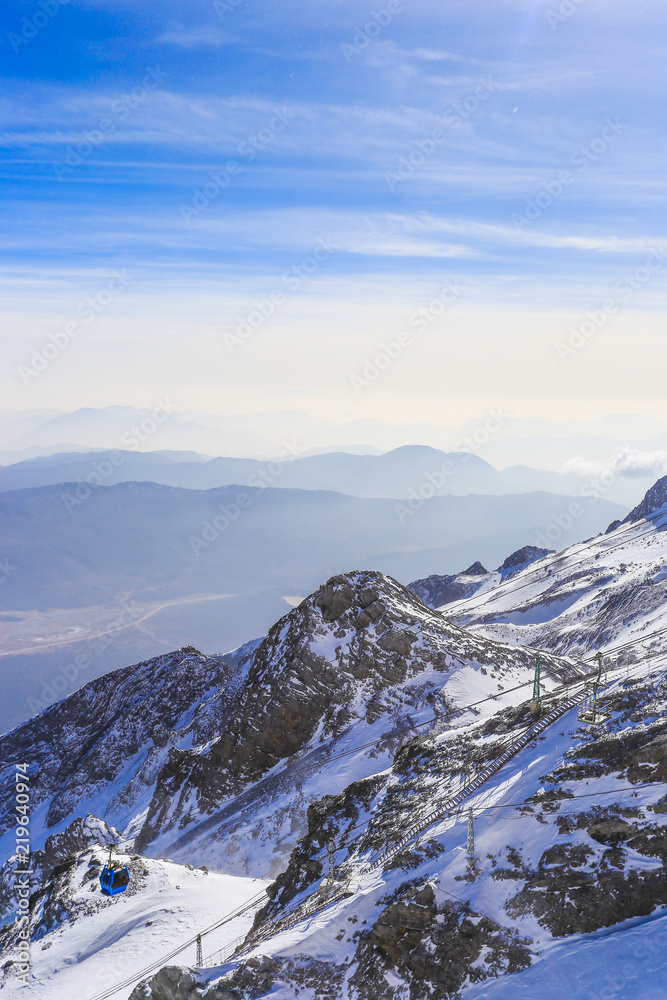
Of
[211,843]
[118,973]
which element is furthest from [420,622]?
[118,973]

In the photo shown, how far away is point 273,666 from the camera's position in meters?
58.5

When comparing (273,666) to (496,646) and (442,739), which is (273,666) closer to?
(496,646)

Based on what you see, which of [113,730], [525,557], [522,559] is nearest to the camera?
[113,730]

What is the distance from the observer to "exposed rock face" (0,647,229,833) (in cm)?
8244

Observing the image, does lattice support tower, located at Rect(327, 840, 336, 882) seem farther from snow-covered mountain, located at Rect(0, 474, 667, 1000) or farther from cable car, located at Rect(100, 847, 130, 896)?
cable car, located at Rect(100, 847, 130, 896)

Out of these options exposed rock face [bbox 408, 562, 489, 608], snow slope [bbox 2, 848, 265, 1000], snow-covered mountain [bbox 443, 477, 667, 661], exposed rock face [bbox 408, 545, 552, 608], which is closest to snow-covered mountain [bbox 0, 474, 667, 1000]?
snow slope [bbox 2, 848, 265, 1000]

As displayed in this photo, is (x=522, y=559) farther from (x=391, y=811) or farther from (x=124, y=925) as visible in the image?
Answer: (x=391, y=811)

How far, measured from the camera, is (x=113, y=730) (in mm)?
89188

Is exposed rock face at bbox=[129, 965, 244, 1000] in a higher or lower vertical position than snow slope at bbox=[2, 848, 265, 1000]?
higher

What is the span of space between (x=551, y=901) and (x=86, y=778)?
7933cm

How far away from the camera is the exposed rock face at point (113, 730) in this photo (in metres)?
82.4

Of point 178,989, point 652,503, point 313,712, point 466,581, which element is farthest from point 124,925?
point 466,581

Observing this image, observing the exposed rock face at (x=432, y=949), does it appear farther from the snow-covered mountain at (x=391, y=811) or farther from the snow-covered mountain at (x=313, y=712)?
the snow-covered mountain at (x=313, y=712)

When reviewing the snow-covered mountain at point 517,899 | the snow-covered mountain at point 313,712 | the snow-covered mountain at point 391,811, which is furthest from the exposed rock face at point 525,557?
the snow-covered mountain at point 517,899
